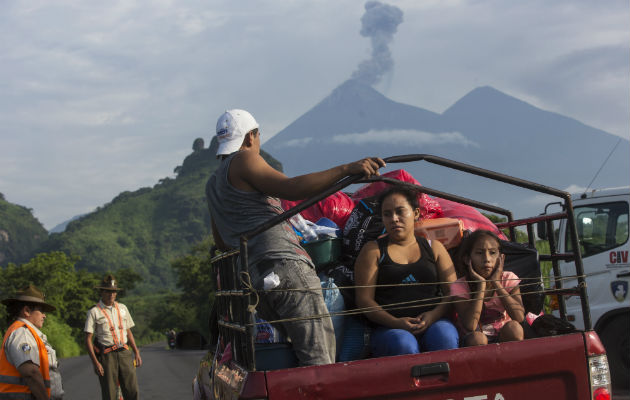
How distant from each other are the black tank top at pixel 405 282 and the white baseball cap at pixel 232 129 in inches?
37.4

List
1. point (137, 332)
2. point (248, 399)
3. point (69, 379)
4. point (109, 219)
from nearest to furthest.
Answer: point (248, 399) → point (69, 379) → point (137, 332) → point (109, 219)

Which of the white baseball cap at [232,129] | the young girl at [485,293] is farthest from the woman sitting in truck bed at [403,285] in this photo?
the white baseball cap at [232,129]

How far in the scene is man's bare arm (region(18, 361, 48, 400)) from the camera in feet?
18.4

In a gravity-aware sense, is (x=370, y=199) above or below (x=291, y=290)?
above

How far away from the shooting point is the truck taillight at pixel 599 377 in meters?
3.63

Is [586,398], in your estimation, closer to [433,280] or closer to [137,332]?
[433,280]

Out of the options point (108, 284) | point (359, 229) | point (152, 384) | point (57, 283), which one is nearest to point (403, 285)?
point (359, 229)

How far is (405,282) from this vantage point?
4105mm

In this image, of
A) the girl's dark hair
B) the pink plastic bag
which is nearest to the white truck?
the pink plastic bag

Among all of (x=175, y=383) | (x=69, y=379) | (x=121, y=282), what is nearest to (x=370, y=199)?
(x=175, y=383)

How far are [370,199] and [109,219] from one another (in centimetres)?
18607

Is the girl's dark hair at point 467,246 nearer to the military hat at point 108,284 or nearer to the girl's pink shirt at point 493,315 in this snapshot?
the girl's pink shirt at point 493,315

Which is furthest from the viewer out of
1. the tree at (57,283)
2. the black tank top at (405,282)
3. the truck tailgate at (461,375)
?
the tree at (57,283)

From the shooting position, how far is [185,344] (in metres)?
5.36
